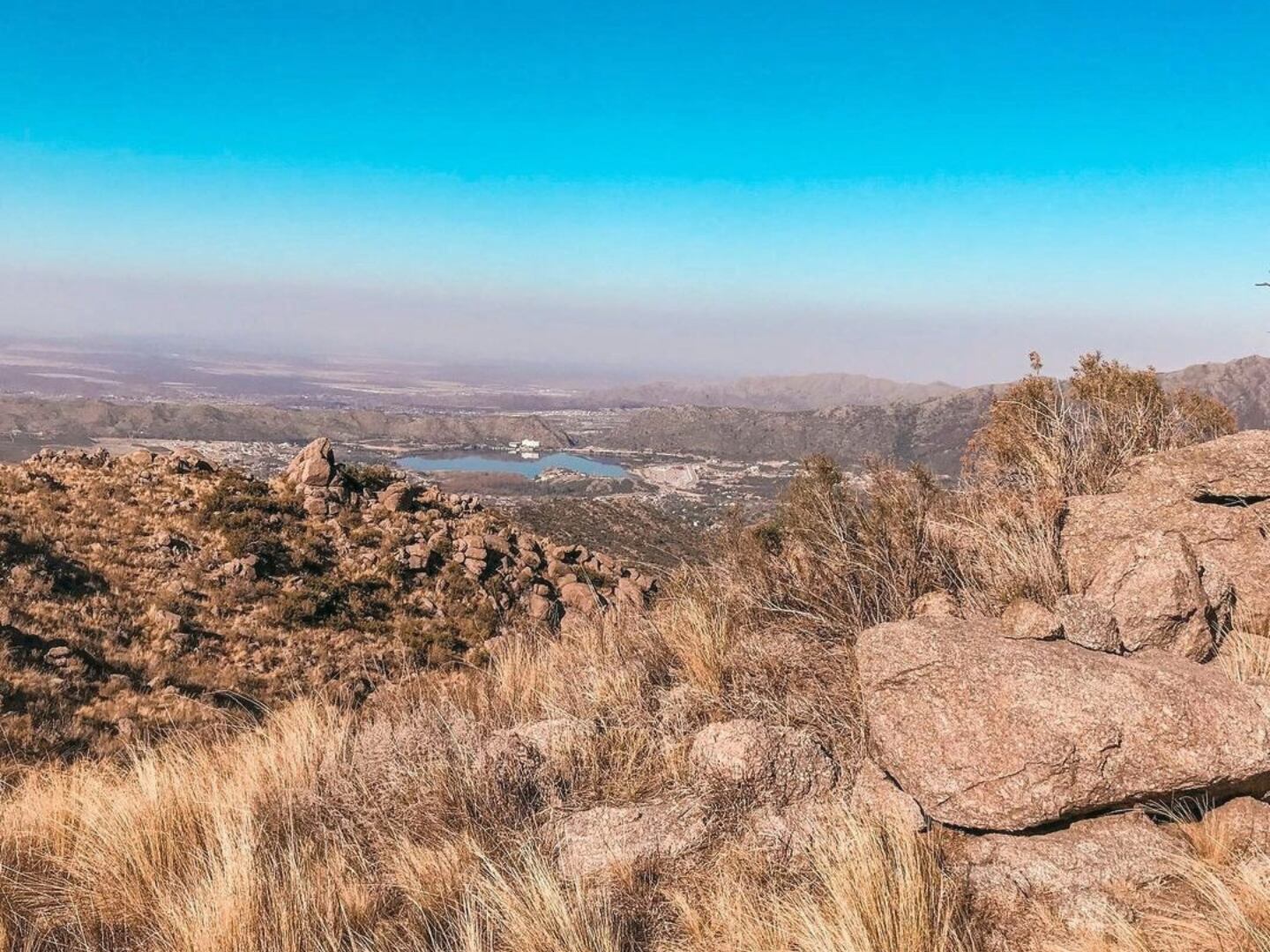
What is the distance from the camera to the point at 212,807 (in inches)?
149

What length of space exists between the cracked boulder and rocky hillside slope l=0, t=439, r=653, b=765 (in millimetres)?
7501

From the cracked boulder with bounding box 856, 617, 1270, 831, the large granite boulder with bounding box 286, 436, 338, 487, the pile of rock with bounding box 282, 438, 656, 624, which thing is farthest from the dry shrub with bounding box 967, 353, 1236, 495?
the large granite boulder with bounding box 286, 436, 338, 487

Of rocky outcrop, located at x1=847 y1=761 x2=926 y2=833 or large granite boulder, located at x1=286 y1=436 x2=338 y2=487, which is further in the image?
large granite boulder, located at x1=286 y1=436 x2=338 y2=487

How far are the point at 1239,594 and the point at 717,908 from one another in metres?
4.06

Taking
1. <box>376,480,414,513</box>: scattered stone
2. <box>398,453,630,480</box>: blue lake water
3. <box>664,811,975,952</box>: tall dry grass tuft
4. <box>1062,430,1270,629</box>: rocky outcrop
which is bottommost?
<box>398,453,630,480</box>: blue lake water

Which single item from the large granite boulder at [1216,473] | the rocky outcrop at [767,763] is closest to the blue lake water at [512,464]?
the large granite boulder at [1216,473]

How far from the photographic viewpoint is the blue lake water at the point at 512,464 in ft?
254

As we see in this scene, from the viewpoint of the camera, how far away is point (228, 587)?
45.5 feet

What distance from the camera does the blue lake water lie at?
77.5 m

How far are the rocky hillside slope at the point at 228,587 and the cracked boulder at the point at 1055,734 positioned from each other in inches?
295

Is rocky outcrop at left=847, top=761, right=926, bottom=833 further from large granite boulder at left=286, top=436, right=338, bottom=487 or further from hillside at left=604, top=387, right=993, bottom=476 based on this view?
hillside at left=604, top=387, right=993, bottom=476

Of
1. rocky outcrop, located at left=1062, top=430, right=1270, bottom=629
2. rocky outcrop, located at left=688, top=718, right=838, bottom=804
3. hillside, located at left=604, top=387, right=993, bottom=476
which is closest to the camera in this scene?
rocky outcrop, located at left=688, top=718, right=838, bottom=804

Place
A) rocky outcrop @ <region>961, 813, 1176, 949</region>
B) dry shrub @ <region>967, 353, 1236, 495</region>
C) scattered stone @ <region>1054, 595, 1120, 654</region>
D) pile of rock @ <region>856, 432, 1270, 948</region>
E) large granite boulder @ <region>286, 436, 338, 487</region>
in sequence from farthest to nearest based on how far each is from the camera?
1. large granite boulder @ <region>286, 436, 338, 487</region>
2. dry shrub @ <region>967, 353, 1236, 495</region>
3. scattered stone @ <region>1054, 595, 1120, 654</region>
4. pile of rock @ <region>856, 432, 1270, 948</region>
5. rocky outcrop @ <region>961, 813, 1176, 949</region>

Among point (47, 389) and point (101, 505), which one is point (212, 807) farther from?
point (47, 389)
